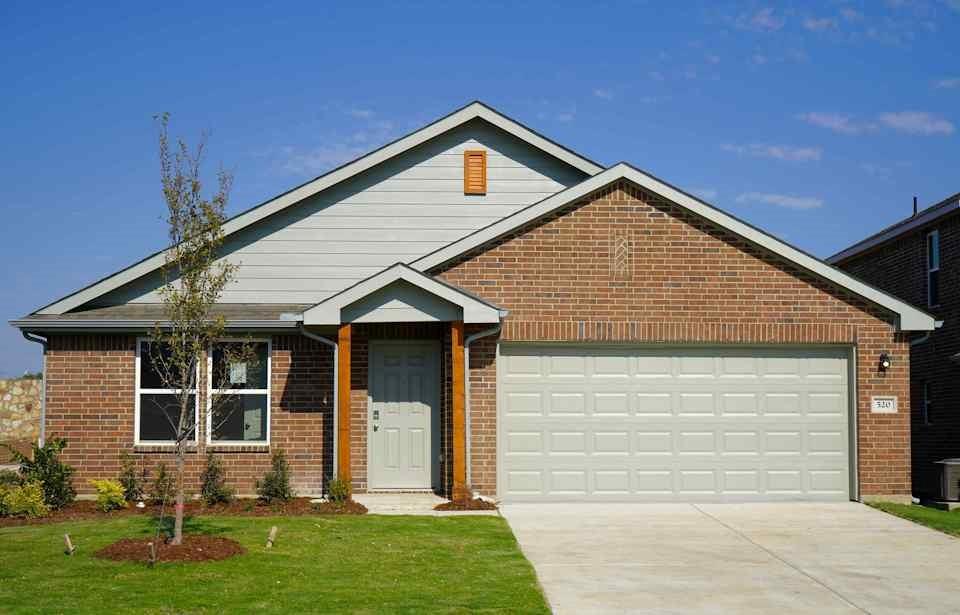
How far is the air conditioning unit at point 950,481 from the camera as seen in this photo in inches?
667

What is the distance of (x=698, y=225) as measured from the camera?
16812 mm

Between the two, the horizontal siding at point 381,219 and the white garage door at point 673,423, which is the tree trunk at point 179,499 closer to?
the white garage door at point 673,423

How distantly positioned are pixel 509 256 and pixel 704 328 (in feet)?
10.4

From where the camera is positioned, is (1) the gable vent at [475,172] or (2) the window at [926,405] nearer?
(1) the gable vent at [475,172]

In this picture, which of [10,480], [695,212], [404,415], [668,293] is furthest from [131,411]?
[695,212]

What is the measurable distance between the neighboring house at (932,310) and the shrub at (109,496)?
44.9 feet

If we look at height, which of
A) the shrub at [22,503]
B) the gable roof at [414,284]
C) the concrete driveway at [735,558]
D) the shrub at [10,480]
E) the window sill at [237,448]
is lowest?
the concrete driveway at [735,558]

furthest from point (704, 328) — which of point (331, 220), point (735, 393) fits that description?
point (331, 220)

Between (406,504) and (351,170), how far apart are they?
6.09m

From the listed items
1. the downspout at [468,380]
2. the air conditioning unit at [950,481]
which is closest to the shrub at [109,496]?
the downspout at [468,380]

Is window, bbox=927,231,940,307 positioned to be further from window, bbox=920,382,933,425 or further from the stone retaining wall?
the stone retaining wall

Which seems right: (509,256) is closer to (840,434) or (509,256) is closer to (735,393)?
(735,393)

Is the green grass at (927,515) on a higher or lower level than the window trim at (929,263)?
lower

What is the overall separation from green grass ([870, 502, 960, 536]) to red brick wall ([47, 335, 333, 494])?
8.45m
